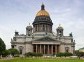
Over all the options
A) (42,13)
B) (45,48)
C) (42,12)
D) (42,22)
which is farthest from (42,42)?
(42,12)

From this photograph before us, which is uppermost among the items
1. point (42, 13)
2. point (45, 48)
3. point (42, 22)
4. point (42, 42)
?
point (42, 13)

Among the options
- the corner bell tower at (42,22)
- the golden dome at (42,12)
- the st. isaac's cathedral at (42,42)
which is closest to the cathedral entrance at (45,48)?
the st. isaac's cathedral at (42,42)

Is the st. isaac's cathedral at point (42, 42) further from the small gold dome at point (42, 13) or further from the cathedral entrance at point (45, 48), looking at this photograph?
the small gold dome at point (42, 13)

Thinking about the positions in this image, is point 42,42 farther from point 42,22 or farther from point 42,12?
point 42,12

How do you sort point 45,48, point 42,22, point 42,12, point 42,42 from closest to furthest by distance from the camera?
point 42,42 → point 45,48 → point 42,22 → point 42,12

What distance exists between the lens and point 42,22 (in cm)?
15500

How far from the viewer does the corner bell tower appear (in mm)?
154250

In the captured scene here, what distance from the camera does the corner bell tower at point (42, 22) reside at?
506 ft

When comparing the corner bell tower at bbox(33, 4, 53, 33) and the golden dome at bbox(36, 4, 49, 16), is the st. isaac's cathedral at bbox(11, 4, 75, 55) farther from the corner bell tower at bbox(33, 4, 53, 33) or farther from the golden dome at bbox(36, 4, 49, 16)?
the golden dome at bbox(36, 4, 49, 16)

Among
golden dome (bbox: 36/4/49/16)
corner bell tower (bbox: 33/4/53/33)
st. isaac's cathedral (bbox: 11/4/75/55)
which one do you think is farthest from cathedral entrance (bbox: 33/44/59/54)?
golden dome (bbox: 36/4/49/16)

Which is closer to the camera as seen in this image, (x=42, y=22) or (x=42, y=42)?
(x=42, y=42)

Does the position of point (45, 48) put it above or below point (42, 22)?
below

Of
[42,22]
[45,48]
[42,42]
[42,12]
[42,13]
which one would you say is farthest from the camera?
[42,12]

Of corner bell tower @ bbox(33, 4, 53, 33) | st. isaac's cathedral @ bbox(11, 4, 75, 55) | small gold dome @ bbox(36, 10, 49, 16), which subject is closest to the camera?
st. isaac's cathedral @ bbox(11, 4, 75, 55)
